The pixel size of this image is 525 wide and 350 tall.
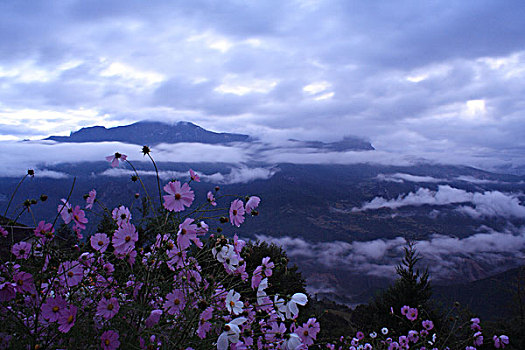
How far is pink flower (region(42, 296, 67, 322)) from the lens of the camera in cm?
128

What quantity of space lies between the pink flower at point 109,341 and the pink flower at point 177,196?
547mm

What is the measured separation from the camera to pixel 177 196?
1.53 meters

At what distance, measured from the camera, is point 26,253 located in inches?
64.9

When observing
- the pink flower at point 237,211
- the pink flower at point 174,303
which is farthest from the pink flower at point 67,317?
the pink flower at point 237,211

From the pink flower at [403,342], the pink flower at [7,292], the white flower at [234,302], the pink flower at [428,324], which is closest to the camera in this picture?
the pink flower at [7,292]

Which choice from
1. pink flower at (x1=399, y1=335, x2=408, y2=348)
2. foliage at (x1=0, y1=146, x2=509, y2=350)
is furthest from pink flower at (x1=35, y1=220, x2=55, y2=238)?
pink flower at (x1=399, y1=335, x2=408, y2=348)

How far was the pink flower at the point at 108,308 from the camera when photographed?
1.42 meters

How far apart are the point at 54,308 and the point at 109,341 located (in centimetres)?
25

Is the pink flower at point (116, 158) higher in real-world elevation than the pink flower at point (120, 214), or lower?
higher

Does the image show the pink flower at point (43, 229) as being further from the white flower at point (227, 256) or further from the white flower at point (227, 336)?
the white flower at point (227, 336)

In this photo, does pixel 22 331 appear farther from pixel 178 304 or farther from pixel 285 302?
pixel 285 302

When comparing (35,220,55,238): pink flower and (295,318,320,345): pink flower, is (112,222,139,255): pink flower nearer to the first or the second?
(35,220,55,238): pink flower

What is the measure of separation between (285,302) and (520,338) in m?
11.0

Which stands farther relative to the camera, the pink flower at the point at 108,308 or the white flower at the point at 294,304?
the white flower at the point at 294,304
